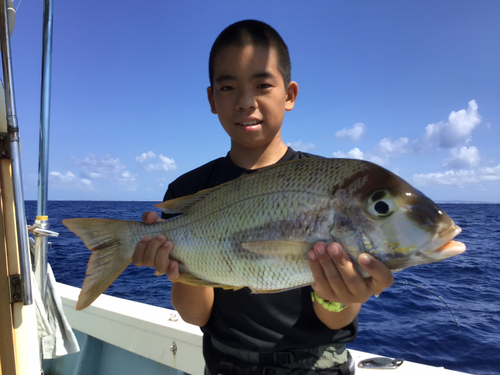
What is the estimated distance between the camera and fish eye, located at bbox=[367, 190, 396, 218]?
130 centimetres

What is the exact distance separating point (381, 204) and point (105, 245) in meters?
1.45

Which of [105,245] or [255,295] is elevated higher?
[105,245]

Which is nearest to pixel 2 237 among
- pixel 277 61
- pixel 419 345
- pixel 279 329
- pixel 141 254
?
pixel 141 254

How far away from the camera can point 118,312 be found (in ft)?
12.4

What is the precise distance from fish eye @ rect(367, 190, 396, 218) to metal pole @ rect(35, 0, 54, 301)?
2926 mm

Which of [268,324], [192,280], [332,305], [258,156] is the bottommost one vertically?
[268,324]

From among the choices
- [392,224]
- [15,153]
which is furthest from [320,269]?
[15,153]

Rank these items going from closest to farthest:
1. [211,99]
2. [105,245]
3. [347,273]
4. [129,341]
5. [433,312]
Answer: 1. [347,273]
2. [105,245]
3. [211,99]
4. [129,341]
5. [433,312]

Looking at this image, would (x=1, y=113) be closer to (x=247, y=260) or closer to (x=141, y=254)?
(x=141, y=254)

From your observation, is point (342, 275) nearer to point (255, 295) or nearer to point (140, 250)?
point (255, 295)

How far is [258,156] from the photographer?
2260 mm

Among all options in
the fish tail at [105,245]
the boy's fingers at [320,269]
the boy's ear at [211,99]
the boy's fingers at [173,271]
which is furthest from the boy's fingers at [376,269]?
the boy's ear at [211,99]

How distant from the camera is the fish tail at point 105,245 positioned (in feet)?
5.61

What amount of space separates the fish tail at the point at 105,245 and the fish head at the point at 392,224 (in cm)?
116
